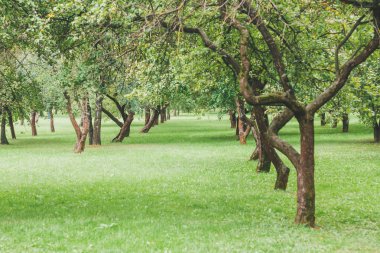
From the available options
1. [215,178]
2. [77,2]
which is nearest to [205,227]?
[77,2]

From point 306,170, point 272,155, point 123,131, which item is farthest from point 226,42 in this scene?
point 123,131

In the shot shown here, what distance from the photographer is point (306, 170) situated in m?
12.1

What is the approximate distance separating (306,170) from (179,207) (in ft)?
16.0

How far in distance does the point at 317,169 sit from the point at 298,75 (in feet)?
36.1

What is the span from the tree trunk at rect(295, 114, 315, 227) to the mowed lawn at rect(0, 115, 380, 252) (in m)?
0.56

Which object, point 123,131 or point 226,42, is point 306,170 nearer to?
point 226,42

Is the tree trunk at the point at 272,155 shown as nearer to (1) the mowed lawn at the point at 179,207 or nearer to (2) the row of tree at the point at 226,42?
(2) the row of tree at the point at 226,42

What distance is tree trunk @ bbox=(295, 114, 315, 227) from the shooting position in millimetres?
12164

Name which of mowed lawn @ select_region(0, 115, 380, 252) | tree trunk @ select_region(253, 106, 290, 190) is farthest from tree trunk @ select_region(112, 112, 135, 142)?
tree trunk @ select_region(253, 106, 290, 190)

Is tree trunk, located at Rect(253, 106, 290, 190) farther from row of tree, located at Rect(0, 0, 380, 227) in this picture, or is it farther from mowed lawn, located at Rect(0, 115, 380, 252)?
mowed lawn, located at Rect(0, 115, 380, 252)

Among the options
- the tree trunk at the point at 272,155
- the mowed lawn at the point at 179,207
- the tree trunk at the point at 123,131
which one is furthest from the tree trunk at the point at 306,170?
the tree trunk at the point at 123,131

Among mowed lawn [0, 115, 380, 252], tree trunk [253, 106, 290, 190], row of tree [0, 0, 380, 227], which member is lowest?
mowed lawn [0, 115, 380, 252]

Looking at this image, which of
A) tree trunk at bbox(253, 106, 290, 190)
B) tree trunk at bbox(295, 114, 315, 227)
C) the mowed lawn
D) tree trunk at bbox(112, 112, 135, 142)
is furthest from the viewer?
tree trunk at bbox(112, 112, 135, 142)

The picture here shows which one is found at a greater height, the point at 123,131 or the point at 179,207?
the point at 123,131
